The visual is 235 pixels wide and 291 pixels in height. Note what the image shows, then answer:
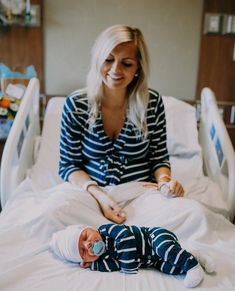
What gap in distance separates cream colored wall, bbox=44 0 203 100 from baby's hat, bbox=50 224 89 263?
1.44 metres

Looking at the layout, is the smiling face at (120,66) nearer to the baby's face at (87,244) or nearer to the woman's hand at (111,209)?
the woman's hand at (111,209)

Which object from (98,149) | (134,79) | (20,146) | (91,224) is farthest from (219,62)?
(91,224)

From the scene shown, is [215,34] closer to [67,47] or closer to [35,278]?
[67,47]

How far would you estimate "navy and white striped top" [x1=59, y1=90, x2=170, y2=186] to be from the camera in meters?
1.72

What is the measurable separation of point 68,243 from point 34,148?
40.1 inches

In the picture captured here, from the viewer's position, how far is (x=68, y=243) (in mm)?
1267

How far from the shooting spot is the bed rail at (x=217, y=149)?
5.84ft

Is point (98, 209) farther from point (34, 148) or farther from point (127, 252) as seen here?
point (34, 148)

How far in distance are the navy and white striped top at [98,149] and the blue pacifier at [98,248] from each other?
463mm

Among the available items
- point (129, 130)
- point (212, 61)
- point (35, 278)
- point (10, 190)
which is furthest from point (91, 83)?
point (212, 61)

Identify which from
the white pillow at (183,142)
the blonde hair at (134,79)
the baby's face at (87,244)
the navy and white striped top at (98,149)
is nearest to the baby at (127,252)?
the baby's face at (87,244)

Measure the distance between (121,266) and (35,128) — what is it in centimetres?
122

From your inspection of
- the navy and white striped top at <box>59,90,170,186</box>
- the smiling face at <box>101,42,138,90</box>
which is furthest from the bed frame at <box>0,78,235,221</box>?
the smiling face at <box>101,42,138,90</box>

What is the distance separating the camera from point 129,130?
174cm
